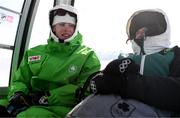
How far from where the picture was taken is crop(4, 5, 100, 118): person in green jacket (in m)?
3.34

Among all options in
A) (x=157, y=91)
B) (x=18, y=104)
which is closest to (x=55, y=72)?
(x=18, y=104)

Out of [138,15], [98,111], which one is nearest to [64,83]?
[138,15]

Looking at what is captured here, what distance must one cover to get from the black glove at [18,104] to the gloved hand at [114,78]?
3.33 feet

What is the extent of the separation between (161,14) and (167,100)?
0.89 m

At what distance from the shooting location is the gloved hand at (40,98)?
3348 mm

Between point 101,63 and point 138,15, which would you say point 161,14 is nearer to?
point 138,15

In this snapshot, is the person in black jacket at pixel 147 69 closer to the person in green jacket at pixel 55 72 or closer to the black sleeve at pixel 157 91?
the black sleeve at pixel 157 91

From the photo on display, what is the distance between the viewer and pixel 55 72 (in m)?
3.54

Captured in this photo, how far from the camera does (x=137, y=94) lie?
248 centimetres

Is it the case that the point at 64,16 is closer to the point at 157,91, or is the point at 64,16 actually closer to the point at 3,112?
the point at 3,112

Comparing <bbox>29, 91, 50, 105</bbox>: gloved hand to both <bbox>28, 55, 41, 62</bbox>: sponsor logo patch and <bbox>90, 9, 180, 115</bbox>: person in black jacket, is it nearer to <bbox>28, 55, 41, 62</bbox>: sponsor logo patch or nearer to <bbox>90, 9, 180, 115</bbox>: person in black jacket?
<bbox>28, 55, 41, 62</bbox>: sponsor logo patch

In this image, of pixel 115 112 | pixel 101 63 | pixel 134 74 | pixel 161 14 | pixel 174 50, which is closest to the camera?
pixel 115 112

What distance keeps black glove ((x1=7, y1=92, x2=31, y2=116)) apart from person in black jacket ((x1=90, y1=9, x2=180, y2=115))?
1010 mm

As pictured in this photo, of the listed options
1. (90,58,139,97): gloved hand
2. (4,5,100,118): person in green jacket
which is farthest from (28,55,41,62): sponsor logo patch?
(90,58,139,97): gloved hand
